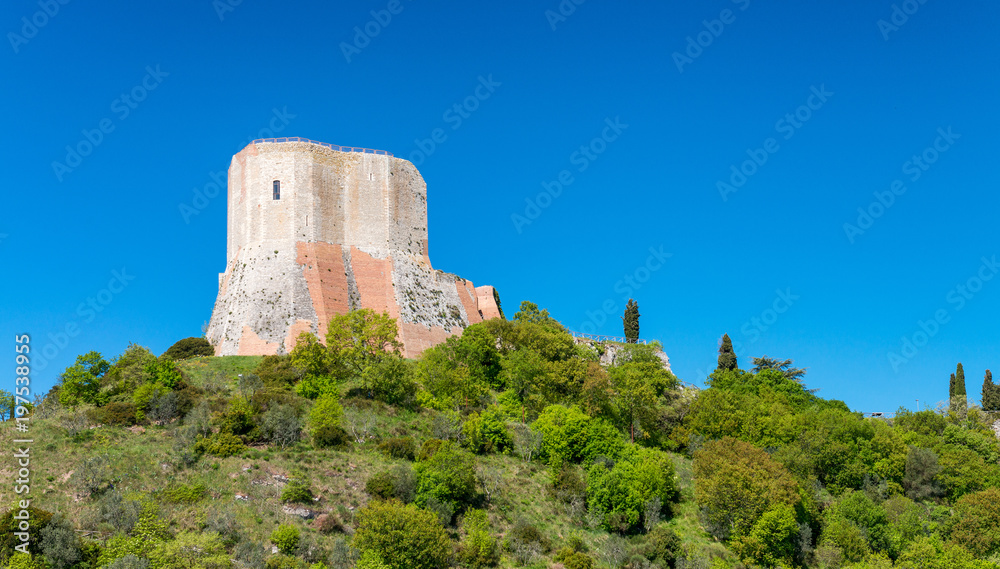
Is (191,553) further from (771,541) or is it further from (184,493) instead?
(771,541)

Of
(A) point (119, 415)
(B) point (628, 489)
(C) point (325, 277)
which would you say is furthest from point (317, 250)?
(B) point (628, 489)

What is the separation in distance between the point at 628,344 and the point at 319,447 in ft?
131

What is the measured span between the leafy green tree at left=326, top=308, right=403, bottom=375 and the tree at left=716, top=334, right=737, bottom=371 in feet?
113

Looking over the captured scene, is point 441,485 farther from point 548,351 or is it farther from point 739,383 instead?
point 739,383

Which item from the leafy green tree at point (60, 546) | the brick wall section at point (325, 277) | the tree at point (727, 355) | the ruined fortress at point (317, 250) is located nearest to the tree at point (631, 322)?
the tree at point (727, 355)

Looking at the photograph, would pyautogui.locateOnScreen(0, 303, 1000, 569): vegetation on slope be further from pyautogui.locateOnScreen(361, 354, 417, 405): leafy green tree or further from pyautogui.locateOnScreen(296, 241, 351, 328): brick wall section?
pyautogui.locateOnScreen(296, 241, 351, 328): brick wall section

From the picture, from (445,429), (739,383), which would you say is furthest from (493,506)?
(739,383)

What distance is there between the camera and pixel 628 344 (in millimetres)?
81188

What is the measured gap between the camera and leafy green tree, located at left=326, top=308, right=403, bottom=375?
57281mm

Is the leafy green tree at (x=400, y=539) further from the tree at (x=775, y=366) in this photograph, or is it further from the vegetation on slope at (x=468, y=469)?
the tree at (x=775, y=366)

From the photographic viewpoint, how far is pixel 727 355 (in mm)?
81750

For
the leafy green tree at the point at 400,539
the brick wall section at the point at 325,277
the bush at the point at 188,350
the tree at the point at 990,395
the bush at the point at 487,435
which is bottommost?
Result: the leafy green tree at the point at 400,539

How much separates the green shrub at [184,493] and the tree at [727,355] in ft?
173

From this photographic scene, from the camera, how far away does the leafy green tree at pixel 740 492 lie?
1826 inches
